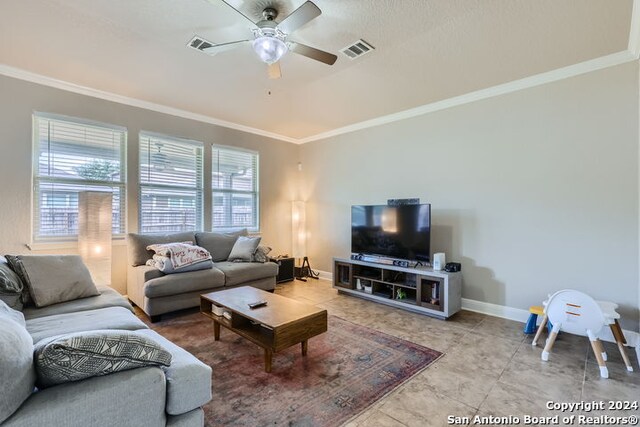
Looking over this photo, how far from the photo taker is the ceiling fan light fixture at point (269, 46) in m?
2.21

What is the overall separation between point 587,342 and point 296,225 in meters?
4.22

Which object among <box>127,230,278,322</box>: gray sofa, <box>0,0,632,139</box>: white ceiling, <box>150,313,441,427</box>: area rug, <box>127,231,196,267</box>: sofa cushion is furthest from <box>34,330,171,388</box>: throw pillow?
<box>127,231,196,267</box>: sofa cushion

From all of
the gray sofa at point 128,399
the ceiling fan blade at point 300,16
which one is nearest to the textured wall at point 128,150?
the ceiling fan blade at point 300,16

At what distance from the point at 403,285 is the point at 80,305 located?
10.7ft

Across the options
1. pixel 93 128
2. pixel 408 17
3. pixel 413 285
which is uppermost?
pixel 408 17

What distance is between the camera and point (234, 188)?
5148mm

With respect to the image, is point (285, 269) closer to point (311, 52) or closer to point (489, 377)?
point (489, 377)

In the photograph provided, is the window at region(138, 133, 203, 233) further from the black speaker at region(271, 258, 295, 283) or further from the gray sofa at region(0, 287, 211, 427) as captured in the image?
the gray sofa at region(0, 287, 211, 427)

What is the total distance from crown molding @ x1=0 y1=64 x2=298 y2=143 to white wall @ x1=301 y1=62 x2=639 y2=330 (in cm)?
252

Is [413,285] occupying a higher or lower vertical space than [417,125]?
lower

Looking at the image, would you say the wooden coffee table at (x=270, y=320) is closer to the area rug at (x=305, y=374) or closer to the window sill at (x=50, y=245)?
the area rug at (x=305, y=374)

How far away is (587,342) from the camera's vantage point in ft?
9.21

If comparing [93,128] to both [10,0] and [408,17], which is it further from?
[408,17]

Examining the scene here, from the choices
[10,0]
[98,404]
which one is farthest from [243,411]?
[10,0]
